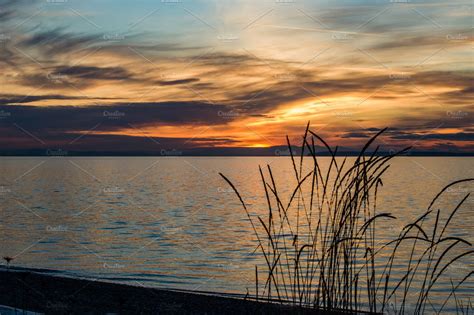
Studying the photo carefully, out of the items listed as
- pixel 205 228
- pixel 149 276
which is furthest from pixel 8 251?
pixel 205 228

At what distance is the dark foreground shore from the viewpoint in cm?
987

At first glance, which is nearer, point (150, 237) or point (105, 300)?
point (105, 300)

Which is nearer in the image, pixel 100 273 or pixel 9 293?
pixel 9 293

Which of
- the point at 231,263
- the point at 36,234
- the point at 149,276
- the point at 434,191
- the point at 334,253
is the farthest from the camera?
the point at 434,191

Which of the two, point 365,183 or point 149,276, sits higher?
point 365,183

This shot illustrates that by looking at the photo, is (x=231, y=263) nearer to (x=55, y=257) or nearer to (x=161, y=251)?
(x=161, y=251)

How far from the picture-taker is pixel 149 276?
54.7ft

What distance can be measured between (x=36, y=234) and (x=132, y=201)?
68.2ft

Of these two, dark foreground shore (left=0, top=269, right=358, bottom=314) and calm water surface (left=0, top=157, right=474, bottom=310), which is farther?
calm water surface (left=0, top=157, right=474, bottom=310)

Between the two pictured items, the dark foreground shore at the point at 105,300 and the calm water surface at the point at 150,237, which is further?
the calm water surface at the point at 150,237

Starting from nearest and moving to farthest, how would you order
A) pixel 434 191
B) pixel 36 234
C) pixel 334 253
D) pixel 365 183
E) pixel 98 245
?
pixel 365 183
pixel 334 253
pixel 98 245
pixel 36 234
pixel 434 191

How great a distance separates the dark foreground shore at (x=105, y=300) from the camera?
32.4 ft

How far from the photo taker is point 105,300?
11.3 meters

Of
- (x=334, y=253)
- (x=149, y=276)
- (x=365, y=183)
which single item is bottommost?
(x=149, y=276)
